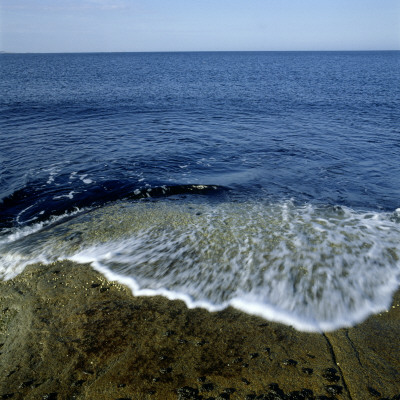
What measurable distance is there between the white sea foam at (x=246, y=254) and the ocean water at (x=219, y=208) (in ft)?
0.10

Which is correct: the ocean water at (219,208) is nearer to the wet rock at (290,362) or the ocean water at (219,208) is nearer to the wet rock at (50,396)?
the wet rock at (290,362)

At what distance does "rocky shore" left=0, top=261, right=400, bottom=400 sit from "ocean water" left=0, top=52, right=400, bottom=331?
0.49 meters

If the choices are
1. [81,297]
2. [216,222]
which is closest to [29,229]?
[81,297]

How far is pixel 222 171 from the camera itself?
1387cm

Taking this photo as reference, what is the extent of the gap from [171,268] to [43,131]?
17206mm

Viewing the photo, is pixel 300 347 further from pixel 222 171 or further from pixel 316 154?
pixel 316 154

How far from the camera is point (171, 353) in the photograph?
4809 mm

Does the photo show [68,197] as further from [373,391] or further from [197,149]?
[373,391]

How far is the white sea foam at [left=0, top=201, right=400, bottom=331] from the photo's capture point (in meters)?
6.09

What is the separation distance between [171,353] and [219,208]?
19.4 ft

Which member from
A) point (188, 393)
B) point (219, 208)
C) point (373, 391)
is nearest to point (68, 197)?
point (219, 208)

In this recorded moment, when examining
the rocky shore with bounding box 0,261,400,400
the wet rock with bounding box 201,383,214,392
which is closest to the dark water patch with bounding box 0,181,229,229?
the rocky shore with bounding box 0,261,400,400

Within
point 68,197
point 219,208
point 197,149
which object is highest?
point 219,208

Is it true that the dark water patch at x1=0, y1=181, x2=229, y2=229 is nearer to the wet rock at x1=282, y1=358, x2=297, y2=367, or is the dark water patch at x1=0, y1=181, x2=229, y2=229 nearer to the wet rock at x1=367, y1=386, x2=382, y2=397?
the wet rock at x1=282, y1=358, x2=297, y2=367
